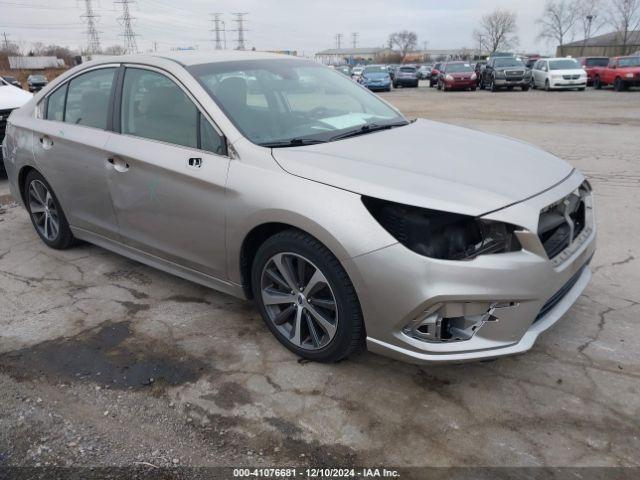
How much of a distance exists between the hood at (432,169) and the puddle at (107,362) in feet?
4.37

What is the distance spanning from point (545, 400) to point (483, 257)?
0.86 meters

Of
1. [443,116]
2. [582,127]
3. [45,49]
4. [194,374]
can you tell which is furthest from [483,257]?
[45,49]

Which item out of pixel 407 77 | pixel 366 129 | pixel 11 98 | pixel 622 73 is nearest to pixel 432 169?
pixel 366 129

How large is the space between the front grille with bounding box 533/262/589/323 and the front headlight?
0.43 metres

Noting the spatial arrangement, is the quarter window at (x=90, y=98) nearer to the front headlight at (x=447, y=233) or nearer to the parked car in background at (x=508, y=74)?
the front headlight at (x=447, y=233)

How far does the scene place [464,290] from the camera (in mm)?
2508

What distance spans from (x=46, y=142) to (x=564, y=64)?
1054 inches

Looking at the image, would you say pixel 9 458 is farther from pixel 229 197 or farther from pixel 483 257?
pixel 483 257

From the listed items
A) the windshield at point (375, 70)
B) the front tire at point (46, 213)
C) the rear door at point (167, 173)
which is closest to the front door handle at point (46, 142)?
the front tire at point (46, 213)

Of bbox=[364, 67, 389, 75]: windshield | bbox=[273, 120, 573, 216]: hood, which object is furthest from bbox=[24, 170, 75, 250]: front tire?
bbox=[364, 67, 389, 75]: windshield

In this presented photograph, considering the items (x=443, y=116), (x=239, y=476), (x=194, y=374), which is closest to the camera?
(x=239, y=476)

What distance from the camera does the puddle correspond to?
308 centimetres

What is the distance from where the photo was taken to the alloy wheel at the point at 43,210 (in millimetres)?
4848

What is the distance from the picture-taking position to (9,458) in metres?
2.50
